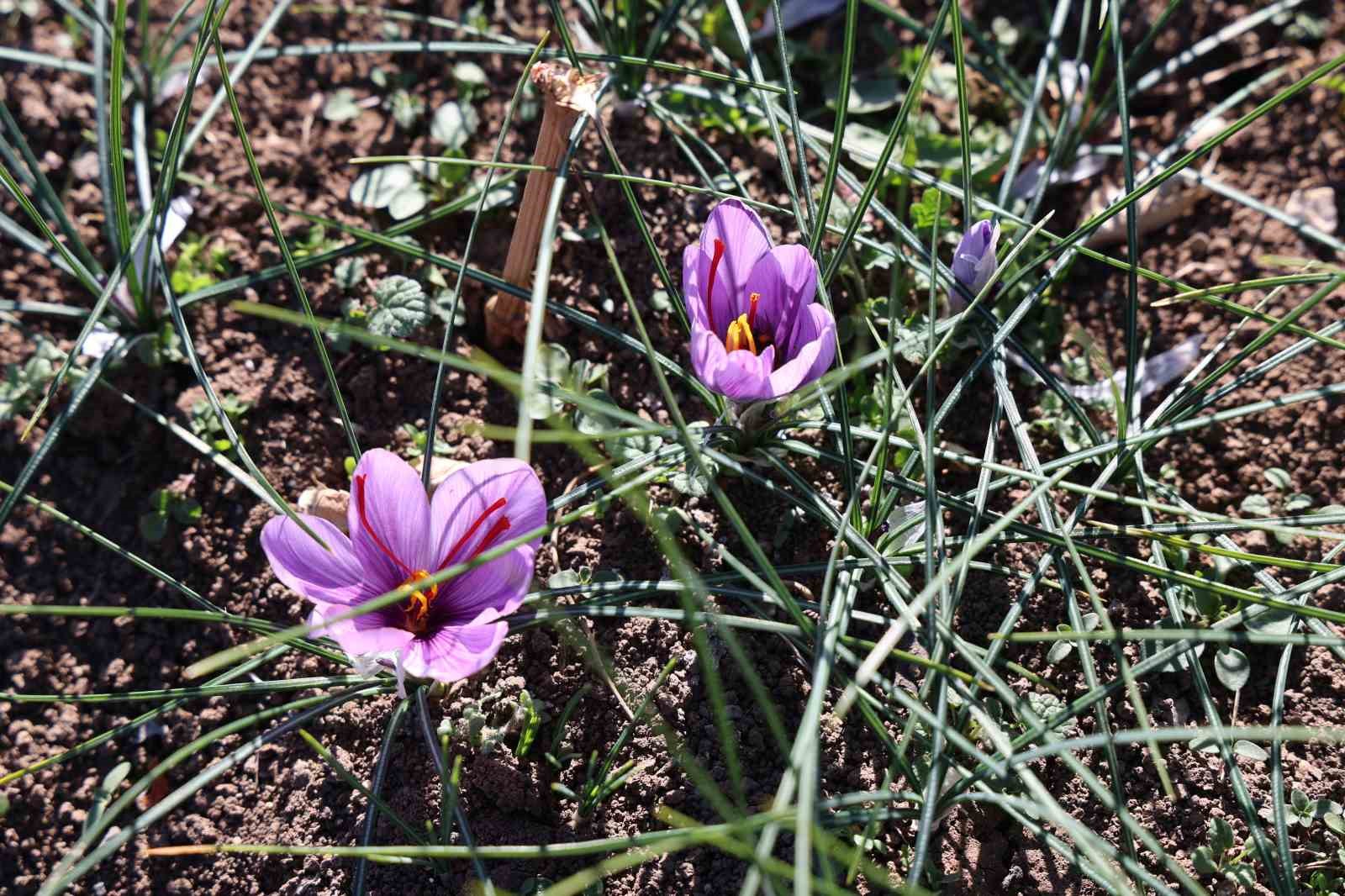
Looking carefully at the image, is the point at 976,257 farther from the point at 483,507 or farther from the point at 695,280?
the point at 483,507

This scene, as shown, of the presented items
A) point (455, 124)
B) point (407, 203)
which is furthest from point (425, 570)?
point (455, 124)

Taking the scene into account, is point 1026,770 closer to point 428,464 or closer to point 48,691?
point 428,464

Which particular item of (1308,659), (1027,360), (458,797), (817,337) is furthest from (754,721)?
(1308,659)

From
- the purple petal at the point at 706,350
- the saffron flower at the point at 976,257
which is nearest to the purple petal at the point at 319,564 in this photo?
the purple petal at the point at 706,350

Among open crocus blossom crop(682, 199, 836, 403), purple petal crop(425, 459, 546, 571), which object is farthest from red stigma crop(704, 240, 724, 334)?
purple petal crop(425, 459, 546, 571)

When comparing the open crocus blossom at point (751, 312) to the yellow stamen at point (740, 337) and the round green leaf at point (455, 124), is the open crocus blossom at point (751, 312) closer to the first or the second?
the yellow stamen at point (740, 337)
